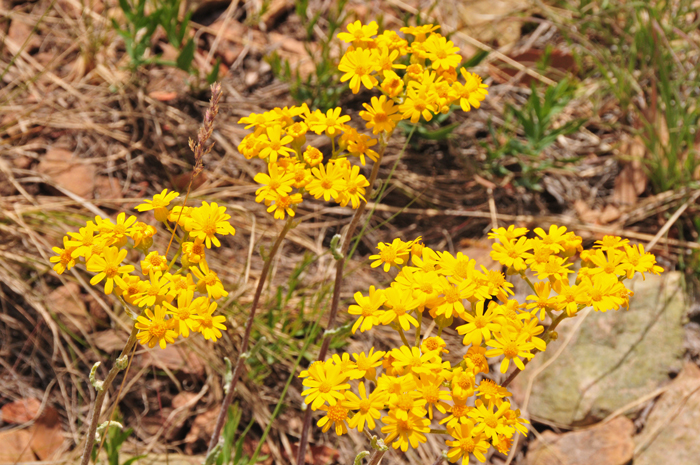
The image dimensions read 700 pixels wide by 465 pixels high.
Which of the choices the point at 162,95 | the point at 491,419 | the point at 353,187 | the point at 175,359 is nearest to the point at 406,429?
the point at 491,419

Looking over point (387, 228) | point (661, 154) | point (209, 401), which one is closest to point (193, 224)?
point (209, 401)

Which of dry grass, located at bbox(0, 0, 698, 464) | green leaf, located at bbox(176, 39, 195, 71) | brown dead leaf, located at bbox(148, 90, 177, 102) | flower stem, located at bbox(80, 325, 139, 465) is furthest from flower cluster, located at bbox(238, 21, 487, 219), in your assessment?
brown dead leaf, located at bbox(148, 90, 177, 102)

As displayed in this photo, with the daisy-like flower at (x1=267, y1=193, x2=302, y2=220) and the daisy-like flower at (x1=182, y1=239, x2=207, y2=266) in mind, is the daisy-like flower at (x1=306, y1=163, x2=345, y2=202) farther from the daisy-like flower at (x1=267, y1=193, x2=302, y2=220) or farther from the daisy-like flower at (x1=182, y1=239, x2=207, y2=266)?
the daisy-like flower at (x1=182, y1=239, x2=207, y2=266)

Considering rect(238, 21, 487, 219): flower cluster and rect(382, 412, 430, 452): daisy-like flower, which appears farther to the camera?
rect(238, 21, 487, 219): flower cluster

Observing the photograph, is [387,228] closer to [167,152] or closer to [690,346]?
[167,152]

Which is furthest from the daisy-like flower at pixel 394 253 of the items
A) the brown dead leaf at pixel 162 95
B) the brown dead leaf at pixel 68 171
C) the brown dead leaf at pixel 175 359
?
the brown dead leaf at pixel 162 95
